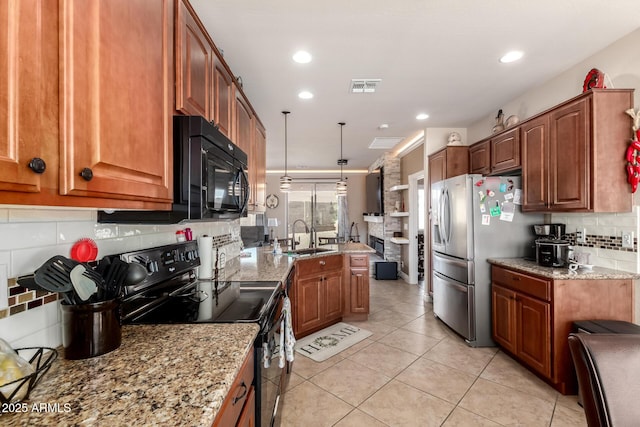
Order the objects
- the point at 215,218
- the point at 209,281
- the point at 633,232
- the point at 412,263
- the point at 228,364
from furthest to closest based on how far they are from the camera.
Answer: the point at 412,263 < the point at 633,232 < the point at 209,281 < the point at 215,218 < the point at 228,364

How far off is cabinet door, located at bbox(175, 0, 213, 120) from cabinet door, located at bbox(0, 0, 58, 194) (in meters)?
0.60

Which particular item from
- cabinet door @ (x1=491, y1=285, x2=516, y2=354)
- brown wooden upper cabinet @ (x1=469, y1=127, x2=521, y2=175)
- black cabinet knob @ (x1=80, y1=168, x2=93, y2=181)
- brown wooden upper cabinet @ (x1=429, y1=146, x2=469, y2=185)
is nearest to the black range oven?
black cabinet knob @ (x1=80, y1=168, x2=93, y2=181)

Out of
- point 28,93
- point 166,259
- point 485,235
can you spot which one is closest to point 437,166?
point 485,235

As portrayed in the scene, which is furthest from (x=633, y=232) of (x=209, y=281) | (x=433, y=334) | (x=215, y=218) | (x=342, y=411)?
(x=209, y=281)

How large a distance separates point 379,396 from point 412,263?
363cm

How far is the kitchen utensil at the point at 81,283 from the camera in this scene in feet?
2.81

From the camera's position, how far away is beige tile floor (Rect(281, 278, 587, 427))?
6.34 ft

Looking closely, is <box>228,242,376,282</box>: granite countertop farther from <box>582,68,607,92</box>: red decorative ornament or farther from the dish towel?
<box>582,68,607,92</box>: red decorative ornament

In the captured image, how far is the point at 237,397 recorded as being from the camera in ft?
3.08

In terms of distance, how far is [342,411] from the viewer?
79.0 inches

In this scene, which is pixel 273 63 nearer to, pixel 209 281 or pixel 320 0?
pixel 320 0

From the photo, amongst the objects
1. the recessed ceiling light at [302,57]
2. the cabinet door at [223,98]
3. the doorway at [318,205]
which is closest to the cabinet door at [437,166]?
the recessed ceiling light at [302,57]

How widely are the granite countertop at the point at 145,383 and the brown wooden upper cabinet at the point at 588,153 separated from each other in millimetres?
2644

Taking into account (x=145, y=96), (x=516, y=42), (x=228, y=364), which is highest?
(x=516, y=42)
